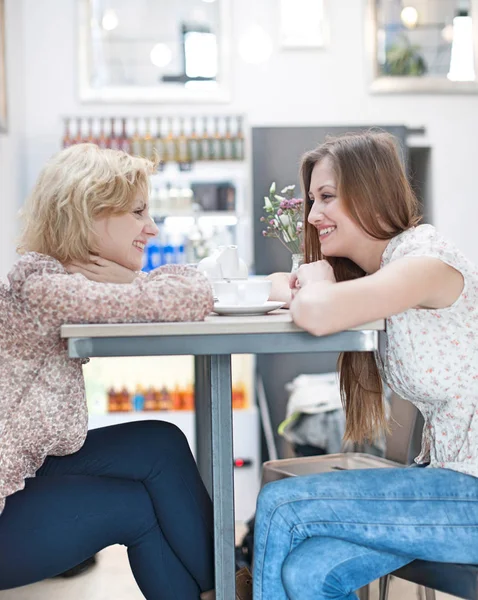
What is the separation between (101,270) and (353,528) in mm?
705

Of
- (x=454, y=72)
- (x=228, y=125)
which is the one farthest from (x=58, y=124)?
(x=454, y=72)

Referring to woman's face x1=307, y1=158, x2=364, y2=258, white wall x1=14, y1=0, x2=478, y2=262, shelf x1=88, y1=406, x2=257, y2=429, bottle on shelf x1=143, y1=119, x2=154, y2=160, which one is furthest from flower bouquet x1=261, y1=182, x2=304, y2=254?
white wall x1=14, y1=0, x2=478, y2=262

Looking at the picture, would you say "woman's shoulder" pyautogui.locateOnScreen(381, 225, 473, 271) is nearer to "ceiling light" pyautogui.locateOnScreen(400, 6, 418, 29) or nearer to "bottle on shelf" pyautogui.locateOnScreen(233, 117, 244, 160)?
"bottle on shelf" pyautogui.locateOnScreen(233, 117, 244, 160)

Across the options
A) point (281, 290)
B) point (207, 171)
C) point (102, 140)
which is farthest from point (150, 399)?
point (281, 290)

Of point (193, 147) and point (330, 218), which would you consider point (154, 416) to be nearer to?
point (193, 147)

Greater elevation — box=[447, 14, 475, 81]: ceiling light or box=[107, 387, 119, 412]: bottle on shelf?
box=[447, 14, 475, 81]: ceiling light

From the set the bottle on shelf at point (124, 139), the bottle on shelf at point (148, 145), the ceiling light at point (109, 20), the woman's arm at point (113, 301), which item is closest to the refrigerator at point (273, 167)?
the bottle on shelf at point (148, 145)

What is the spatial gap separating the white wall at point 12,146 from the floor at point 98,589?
8.02 feet

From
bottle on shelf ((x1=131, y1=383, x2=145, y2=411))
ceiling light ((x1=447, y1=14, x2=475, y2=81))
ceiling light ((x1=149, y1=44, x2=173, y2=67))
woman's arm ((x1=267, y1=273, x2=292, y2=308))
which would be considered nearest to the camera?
woman's arm ((x1=267, y1=273, x2=292, y2=308))

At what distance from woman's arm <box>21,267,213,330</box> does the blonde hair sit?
7.7 inches

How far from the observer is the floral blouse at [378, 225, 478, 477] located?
1.46 m

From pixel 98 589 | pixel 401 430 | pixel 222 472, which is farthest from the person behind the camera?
pixel 98 589

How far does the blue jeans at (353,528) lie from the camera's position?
138 centimetres

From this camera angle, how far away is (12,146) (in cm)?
506
